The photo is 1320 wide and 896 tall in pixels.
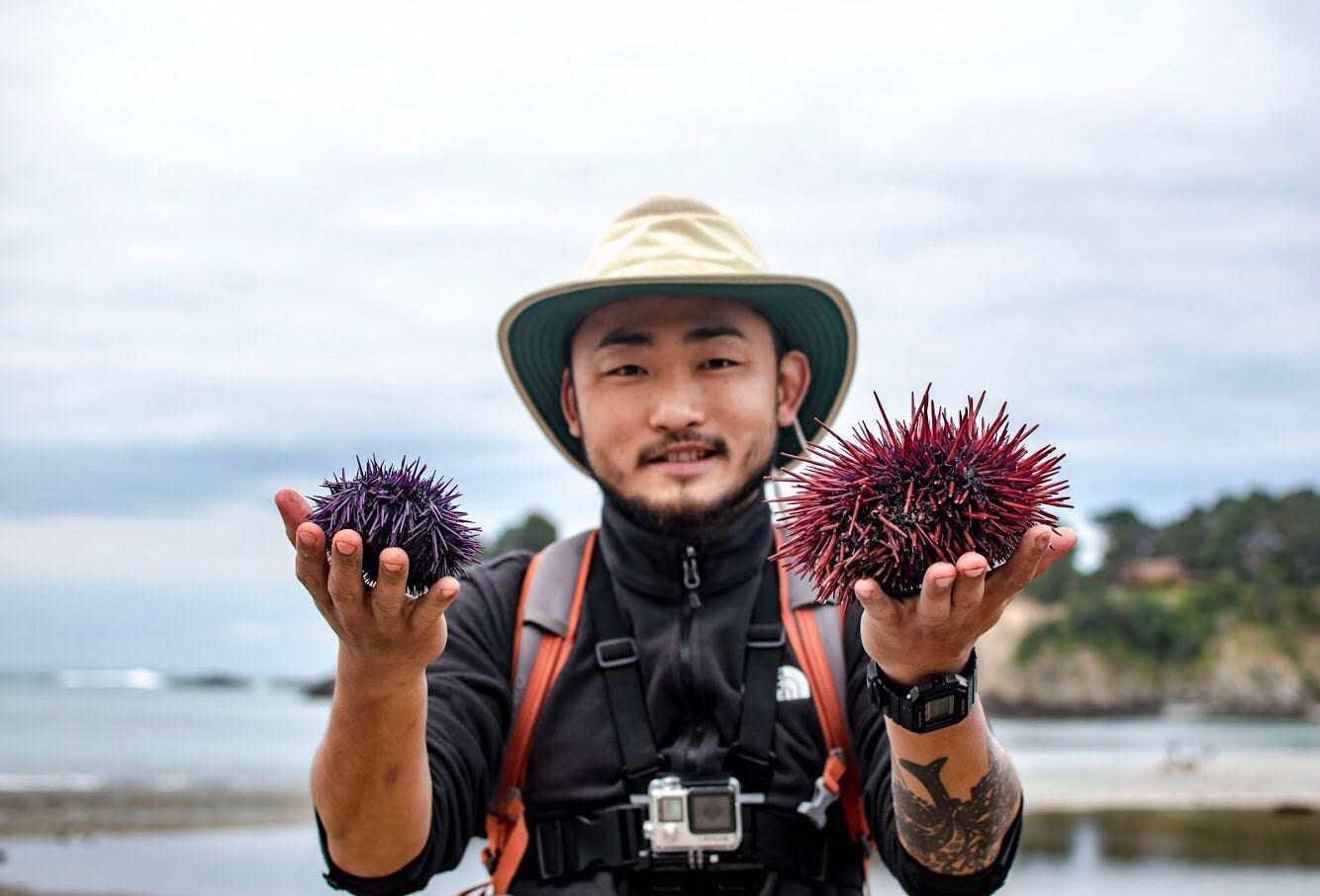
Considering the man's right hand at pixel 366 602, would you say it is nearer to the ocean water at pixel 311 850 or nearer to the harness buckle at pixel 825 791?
the harness buckle at pixel 825 791

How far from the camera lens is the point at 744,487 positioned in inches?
141

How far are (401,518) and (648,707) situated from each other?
134 cm

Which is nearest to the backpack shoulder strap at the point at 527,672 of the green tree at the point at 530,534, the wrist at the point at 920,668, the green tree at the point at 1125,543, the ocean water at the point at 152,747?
the wrist at the point at 920,668

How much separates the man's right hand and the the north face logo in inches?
51.5

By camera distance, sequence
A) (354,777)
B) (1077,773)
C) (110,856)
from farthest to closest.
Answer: (1077,773) < (110,856) < (354,777)

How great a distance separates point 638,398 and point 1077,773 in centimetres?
2821

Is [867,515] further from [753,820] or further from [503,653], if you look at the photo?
[503,653]

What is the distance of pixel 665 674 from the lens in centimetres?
351

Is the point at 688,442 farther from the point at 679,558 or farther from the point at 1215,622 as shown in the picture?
the point at 1215,622

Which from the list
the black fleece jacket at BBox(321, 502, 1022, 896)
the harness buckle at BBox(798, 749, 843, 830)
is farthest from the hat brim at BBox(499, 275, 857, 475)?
the harness buckle at BBox(798, 749, 843, 830)

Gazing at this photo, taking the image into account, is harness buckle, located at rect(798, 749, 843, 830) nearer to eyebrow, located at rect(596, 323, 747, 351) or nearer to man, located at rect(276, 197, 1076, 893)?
man, located at rect(276, 197, 1076, 893)

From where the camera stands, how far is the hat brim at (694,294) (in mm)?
3645

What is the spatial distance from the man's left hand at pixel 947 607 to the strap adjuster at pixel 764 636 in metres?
1.02

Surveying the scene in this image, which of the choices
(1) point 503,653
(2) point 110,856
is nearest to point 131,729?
(2) point 110,856
